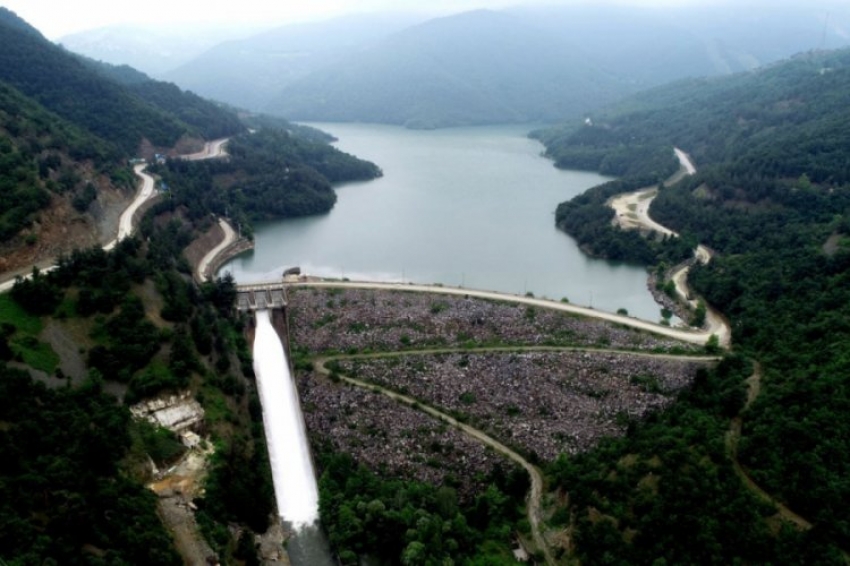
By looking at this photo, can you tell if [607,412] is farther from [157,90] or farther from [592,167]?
[157,90]

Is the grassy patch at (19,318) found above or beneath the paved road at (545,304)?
above

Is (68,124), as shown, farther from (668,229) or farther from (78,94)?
(668,229)

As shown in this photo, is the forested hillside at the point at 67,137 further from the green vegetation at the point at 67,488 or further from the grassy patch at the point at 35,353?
the green vegetation at the point at 67,488

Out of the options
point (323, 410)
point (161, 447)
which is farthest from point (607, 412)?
point (161, 447)

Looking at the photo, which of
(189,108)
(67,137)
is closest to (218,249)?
(67,137)

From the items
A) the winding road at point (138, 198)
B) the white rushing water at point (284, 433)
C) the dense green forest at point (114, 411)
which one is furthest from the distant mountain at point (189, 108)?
the white rushing water at point (284, 433)

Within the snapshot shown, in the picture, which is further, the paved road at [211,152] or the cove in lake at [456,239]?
the paved road at [211,152]
